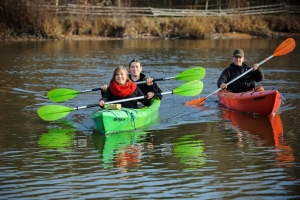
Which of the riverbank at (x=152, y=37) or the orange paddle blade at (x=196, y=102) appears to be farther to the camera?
the riverbank at (x=152, y=37)

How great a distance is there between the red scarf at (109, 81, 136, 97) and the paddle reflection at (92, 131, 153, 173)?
776 mm

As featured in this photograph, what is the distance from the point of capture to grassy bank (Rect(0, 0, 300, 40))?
3097cm

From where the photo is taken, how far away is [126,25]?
33250mm

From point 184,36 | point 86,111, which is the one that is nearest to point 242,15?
point 184,36

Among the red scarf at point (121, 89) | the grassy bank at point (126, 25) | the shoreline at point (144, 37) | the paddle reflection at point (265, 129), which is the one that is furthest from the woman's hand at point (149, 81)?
the grassy bank at point (126, 25)

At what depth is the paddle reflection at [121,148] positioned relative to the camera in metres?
8.21

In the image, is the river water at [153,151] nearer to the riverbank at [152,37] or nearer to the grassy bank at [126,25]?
the riverbank at [152,37]

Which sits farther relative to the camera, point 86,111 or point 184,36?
point 184,36

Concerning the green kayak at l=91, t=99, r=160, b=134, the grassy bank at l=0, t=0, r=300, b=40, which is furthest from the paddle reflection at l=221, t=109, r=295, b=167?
the grassy bank at l=0, t=0, r=300, b=40

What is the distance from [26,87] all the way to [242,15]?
74.4 ft

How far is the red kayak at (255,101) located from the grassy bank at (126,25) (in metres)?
19.9

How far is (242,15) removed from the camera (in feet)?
119

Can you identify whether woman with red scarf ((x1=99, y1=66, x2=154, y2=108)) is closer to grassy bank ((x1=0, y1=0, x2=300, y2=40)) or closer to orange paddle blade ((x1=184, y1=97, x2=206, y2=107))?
orange paddle blade ((x1=184, y1=97, x2=206, y2=107))

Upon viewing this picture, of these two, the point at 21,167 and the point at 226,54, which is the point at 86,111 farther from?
the point at 226,54
